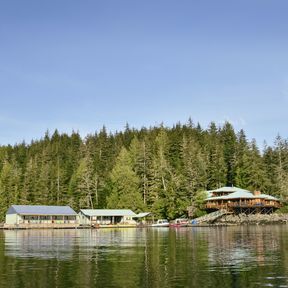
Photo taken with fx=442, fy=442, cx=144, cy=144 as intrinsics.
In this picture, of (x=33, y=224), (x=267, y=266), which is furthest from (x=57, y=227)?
(x=267, y=266)

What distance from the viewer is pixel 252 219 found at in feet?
340

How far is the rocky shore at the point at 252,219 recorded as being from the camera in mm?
102125

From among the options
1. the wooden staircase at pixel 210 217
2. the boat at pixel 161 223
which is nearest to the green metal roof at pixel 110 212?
the boat at pixel 161 223

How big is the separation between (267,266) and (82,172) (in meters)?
110

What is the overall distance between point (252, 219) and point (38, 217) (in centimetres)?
5352

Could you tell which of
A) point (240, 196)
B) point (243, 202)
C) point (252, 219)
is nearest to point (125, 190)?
point (240, 196)

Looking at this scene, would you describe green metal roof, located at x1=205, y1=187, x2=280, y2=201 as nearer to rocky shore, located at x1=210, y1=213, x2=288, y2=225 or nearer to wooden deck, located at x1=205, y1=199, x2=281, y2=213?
wooden deck, located at x1=205, y1=199, x2=281, y2=213

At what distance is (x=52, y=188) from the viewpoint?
13638 centimetres

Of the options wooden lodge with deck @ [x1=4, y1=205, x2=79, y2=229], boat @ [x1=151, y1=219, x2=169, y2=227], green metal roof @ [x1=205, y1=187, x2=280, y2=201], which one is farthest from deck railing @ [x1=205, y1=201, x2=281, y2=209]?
wooden lodge with deck @ [x1=4, y1=205, x2=79, y2=229]

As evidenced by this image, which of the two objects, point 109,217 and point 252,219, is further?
point 109,217

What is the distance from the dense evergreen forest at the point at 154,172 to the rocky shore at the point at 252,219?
8227mm

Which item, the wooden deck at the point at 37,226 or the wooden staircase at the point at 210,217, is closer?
the wooden staircase at the point at 210,217

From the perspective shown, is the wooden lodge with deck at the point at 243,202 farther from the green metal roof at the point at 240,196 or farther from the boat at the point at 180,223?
the boat at the point at 180,223

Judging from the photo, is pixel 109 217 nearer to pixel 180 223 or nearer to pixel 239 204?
pixel 180 223
